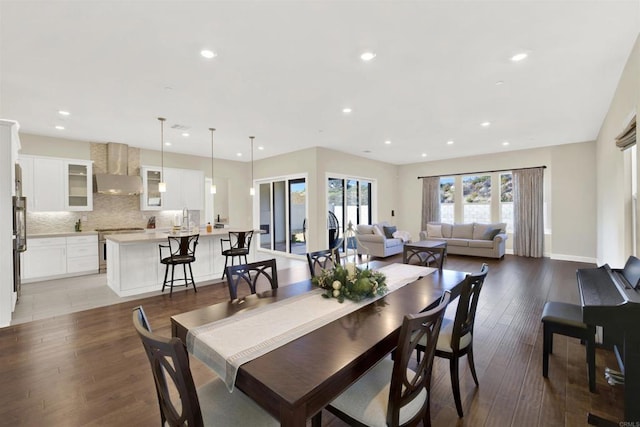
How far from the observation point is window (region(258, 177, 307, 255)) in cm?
763

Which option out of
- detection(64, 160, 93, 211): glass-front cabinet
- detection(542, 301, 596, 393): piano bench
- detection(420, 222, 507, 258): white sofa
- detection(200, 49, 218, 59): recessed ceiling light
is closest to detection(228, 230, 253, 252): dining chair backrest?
detection(200, 49, 218, 59): recessed ceiling light

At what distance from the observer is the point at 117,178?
6277 millimetres

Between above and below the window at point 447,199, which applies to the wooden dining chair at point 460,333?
below

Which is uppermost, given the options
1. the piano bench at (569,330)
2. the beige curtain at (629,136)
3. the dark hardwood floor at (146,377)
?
the beige curtain at (629,136)

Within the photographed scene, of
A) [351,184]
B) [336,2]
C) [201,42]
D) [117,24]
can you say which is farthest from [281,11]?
[351,184]

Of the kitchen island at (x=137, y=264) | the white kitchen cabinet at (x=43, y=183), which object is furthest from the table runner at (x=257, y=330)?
Result: the white kitchen cabinet at (x=43, y=183)

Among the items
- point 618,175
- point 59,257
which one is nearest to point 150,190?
point 59,257

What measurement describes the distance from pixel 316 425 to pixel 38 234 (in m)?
6.78

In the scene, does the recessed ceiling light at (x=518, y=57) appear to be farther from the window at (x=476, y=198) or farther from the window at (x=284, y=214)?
the window at (x=476, y=198)

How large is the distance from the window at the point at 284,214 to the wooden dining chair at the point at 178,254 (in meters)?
2.68

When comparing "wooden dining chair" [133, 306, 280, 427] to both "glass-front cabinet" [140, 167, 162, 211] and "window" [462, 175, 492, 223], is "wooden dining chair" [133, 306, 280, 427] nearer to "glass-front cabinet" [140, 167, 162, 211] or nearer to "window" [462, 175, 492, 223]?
"glass-front cabinet" [140, 167, 162, 211]

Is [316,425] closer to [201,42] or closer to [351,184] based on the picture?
[201,42]

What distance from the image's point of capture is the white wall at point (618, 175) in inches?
112

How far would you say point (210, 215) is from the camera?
29.4ft
